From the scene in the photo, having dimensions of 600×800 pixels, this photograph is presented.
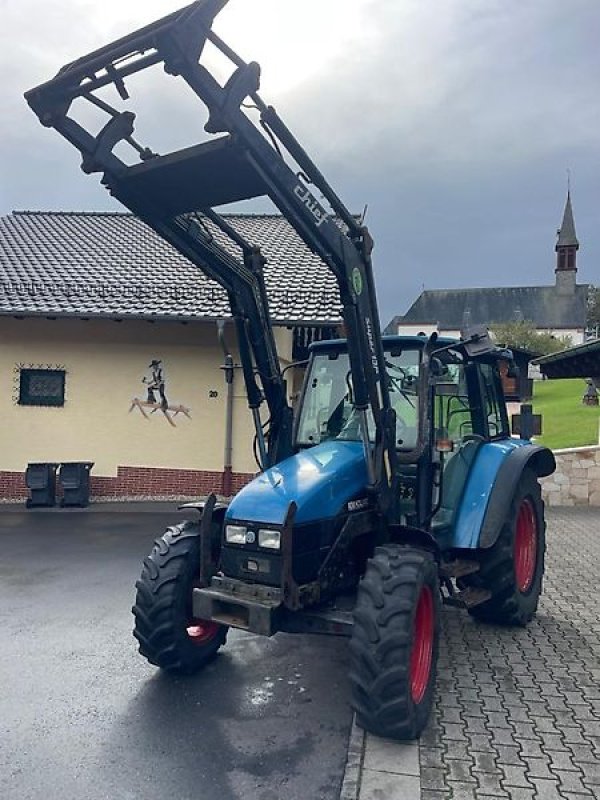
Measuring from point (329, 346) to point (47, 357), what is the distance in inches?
342

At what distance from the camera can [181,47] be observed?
2.95 metres

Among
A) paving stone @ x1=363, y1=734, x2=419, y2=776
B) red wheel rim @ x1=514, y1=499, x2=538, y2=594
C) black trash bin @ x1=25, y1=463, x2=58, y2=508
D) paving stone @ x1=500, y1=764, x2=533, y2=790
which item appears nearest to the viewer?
paving stone @ x1=500, y1=764, x2=533, y2=790

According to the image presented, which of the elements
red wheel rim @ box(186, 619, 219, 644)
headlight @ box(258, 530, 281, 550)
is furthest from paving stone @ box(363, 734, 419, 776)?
red wheel rim @ box(186, 619, 219, 644)

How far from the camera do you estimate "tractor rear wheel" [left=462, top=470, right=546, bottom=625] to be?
4992mm

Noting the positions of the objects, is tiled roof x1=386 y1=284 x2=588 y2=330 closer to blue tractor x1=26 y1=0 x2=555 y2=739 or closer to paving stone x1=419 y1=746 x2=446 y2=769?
blue tractor x1=26 y1=0 x2=555 y2=739

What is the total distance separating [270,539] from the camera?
3.72 m

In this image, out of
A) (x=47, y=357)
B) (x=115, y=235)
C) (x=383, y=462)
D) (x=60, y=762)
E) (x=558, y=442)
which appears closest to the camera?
(x=60, y=762)

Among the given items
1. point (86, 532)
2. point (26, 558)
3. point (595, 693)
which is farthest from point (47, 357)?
point (595, 693)

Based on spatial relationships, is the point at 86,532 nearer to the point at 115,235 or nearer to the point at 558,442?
the point at 115,235

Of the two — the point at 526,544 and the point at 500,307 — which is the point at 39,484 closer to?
the point at 526,544

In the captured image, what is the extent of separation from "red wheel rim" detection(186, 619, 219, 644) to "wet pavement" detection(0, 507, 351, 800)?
0.22m

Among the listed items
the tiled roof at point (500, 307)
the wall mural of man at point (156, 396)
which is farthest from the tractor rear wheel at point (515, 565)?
the tiled roof at point (500, 307)

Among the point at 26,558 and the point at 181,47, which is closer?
the point at 181,47

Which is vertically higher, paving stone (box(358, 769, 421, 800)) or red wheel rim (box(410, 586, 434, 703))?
red wheel rim (box(410, 586, 434, 703))
